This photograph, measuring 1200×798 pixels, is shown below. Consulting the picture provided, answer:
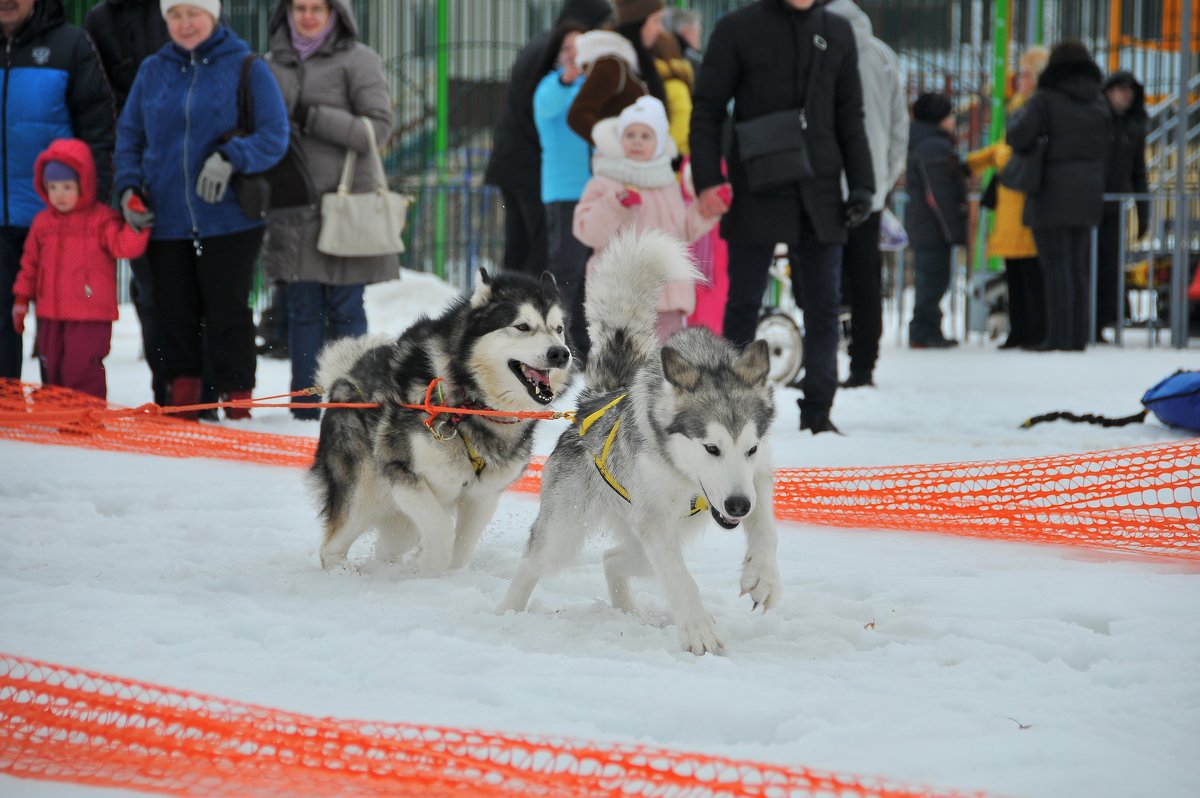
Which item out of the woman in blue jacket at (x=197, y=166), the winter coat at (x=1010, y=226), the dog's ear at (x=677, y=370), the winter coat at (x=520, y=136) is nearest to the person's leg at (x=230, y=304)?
the woman in blue jacket at (x=197, y=166)

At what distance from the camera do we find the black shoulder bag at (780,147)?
5594 mm

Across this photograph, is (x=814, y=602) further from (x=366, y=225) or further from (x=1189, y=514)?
(x=366, y=225)

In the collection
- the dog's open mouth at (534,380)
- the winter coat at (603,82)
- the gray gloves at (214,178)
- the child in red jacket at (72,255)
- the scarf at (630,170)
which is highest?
the winter coat at (603,82)

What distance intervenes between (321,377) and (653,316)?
1345mm

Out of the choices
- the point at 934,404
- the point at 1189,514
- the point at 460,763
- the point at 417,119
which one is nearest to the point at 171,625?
the point at 460,763

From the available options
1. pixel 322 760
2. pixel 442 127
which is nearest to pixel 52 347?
pixel 322 760

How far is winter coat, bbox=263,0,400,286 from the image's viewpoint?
629 centimetres

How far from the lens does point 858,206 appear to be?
18.5ft

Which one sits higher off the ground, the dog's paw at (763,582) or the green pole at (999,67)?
the green pole at (999,67)

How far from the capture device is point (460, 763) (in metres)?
2.05

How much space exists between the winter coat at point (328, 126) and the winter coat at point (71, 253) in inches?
29.5

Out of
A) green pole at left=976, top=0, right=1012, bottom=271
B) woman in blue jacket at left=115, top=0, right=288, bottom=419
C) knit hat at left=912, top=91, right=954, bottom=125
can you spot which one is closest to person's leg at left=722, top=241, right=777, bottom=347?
woman in blue jacket at left=115, top=0, right=288, bottom=419

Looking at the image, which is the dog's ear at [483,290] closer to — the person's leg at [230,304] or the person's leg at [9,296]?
the person's leg at [230,304]

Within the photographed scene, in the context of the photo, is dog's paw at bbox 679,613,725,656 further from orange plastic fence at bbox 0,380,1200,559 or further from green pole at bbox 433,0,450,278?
green pole at bbox 433,0,450,278
